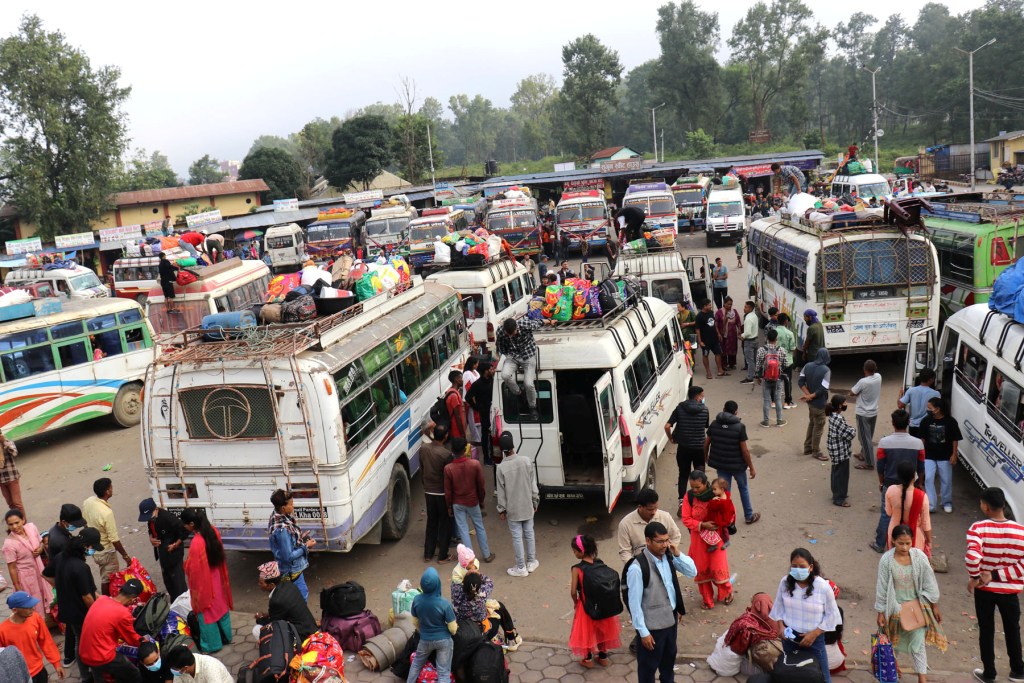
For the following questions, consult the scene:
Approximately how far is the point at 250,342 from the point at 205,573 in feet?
7.55

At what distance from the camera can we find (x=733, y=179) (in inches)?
1544

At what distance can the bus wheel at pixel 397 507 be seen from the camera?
9.63 meters

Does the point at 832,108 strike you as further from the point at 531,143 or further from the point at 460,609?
the point at 460,609

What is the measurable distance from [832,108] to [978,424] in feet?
308

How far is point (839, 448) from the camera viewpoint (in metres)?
9.34

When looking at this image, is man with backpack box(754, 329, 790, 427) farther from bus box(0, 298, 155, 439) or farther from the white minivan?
bus box(0, 298, 155, 439)

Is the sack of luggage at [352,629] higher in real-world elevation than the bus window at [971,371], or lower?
lower

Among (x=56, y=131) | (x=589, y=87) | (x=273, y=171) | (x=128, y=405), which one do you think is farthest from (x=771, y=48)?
(x=128, y=405)

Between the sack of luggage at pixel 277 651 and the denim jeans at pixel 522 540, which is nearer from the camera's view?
the sack of luggage at pixel 277 651

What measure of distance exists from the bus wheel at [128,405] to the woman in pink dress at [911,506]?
44.9 ft

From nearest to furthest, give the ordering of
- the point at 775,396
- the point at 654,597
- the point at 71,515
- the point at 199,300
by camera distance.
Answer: the point at 654,597, the point at 71,515, the point at 775,396, the point at 199,300

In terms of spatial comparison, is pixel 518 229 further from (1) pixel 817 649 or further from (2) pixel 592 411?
(1) pixel 817 649

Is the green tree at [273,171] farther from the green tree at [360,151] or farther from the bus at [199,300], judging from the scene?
the bus at [199,300]

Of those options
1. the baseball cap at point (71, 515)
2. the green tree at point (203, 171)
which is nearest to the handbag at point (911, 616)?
the baseball cap at point (71, 515)
